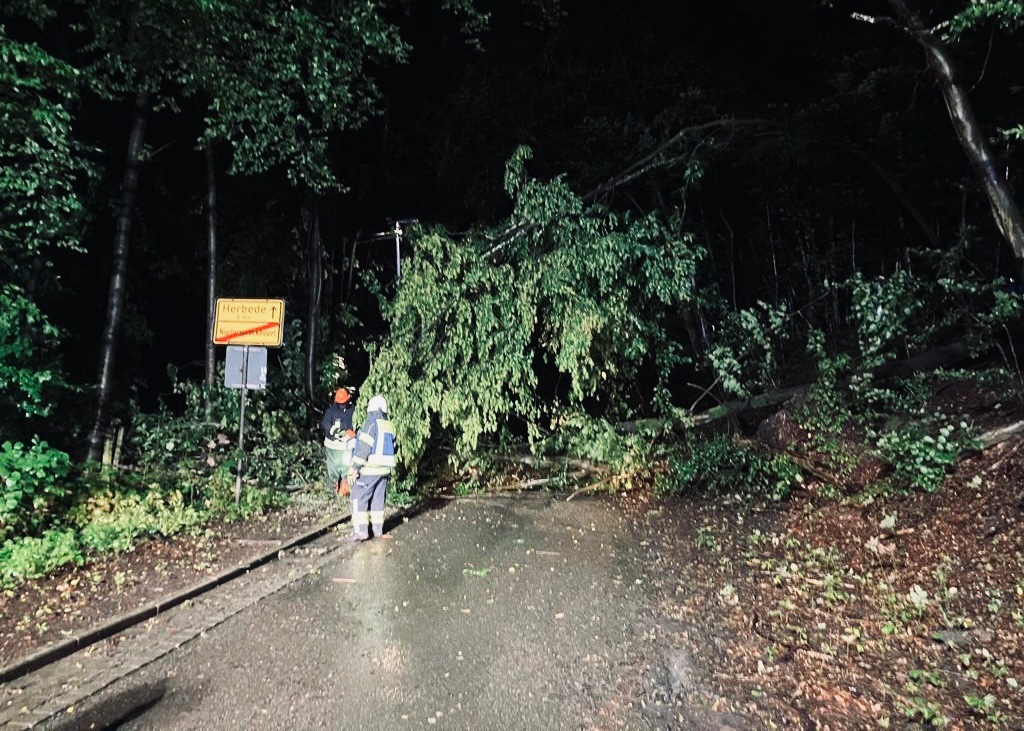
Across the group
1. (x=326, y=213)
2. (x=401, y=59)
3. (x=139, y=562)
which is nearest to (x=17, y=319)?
(x=139, y=562)

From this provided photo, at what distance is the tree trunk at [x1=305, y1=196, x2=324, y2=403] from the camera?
1270 cm

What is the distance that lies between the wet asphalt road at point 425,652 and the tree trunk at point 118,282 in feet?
17.6

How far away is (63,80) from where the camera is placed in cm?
686

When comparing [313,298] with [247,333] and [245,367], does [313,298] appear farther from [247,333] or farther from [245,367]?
[245,367]

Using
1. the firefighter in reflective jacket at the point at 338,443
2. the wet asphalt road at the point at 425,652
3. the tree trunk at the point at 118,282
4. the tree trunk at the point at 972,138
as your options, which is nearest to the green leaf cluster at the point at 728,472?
the wet asphalt road at the point at 425,652

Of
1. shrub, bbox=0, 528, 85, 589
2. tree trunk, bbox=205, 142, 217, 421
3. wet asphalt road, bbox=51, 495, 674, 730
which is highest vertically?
tree trunk, bbox=205, 142, 217, 421

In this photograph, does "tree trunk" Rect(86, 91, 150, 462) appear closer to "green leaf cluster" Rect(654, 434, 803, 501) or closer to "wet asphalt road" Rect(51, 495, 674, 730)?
"wet asphalt road" Rect(51, 495, 674, 730)

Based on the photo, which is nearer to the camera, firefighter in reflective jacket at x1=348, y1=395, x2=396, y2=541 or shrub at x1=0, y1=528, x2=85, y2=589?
shrub at x1=0, y1=528, x2=85, y2=589

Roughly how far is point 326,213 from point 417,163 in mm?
2710

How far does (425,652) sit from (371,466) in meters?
3.48

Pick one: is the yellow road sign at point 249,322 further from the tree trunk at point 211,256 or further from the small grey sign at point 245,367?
the tree trunk at point 211,256

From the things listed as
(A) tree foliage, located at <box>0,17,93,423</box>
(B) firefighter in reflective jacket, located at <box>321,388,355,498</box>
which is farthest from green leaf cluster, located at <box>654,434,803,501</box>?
(A) tree foliage, located at <box>0,17,93,423</box>

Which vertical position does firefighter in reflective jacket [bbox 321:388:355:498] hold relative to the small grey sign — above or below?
below

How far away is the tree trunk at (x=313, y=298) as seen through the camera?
1270cm
